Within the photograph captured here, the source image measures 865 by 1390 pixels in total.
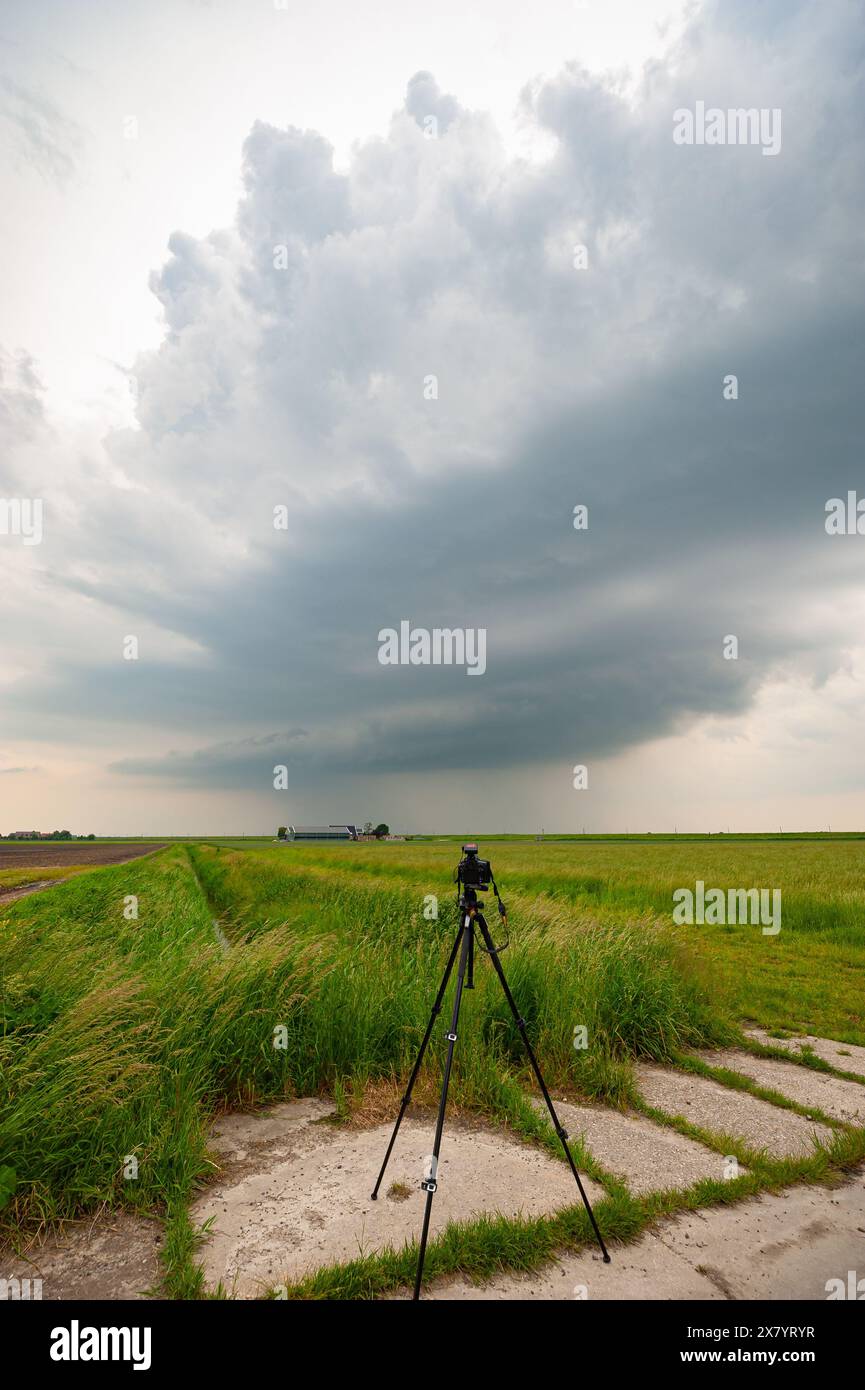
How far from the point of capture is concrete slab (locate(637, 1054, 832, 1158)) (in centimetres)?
614

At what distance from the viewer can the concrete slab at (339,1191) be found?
165 inches

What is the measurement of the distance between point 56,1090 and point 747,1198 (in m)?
5.33

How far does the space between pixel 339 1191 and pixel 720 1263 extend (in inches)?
105

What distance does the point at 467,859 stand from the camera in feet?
15.7

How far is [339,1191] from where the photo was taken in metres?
4.97

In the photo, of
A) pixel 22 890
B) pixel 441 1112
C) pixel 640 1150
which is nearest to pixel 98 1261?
pixel 441 1112

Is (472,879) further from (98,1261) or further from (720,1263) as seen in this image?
(98,1261)

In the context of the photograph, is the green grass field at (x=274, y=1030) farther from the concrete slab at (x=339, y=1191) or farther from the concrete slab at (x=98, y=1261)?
the concrete slab at (x=339, y=1191)

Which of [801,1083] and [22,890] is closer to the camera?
[801,1083]

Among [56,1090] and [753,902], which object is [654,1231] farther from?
[753,902]

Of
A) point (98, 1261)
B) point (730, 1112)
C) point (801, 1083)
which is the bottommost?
point (801, 1083)

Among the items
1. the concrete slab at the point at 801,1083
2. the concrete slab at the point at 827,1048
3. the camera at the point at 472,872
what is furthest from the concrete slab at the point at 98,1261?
the concrete slab at the point at 827,1048

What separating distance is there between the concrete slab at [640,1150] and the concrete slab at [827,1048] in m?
3.59
